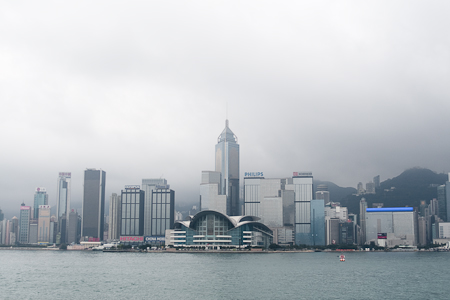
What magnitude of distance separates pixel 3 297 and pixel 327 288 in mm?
43820

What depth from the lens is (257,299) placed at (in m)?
62.8

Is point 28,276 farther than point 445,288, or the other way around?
point 28,276

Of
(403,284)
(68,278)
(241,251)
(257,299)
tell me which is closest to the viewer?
(257,299)

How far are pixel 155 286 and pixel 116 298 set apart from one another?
38.3 ft

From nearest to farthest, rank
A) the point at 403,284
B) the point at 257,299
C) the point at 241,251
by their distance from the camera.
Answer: the point at 257,299
the point at 403,284
the point at 241,251

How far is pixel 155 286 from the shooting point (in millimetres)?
74625

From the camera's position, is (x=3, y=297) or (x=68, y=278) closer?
(x=3, y=297)

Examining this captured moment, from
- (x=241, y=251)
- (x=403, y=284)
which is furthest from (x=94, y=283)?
(x=241, y=251)

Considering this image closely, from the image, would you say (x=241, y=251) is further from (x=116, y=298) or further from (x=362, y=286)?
(x=116, y=298)

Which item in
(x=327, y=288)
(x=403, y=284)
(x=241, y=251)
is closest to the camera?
(x=327, y=288)

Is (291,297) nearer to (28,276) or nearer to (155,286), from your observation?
(155,286)

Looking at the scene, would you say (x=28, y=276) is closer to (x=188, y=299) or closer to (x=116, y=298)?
(x=116, y=298)

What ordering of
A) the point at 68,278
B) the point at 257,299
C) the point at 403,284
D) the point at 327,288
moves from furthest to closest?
the point at 68,278, the point at 403,284, the point at 327,288, the point at 257,299

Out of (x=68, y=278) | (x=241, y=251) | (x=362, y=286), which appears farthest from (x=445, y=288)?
(x=241, y=251)
